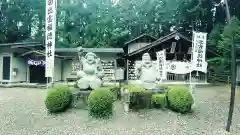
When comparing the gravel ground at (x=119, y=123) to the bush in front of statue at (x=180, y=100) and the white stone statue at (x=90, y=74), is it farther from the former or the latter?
the white stone statue at (x=90, y=74)

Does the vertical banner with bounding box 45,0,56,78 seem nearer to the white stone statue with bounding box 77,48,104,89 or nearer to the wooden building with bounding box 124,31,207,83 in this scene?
the white stone statue with bounding box 77,48,104,89

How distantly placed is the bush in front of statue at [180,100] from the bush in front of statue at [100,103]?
2.29 metres

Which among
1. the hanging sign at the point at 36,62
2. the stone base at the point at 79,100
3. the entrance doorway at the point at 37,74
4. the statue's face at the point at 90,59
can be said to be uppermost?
the hanging sign at the point at 36,62

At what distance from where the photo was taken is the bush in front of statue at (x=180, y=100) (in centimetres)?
848

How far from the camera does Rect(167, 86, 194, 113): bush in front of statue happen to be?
8.48 meters

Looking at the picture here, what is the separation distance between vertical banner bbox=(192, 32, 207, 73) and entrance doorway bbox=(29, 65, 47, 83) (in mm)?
12907

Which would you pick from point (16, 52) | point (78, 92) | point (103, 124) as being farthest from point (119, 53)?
point (103, 124)

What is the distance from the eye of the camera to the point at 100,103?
7.89m

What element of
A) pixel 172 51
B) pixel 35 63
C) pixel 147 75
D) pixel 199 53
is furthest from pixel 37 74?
pixel 199 53

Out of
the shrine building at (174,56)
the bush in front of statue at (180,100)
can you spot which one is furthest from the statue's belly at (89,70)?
the shrine building at (174,56)

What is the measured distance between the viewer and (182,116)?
845 centimetres

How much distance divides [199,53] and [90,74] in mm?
5850

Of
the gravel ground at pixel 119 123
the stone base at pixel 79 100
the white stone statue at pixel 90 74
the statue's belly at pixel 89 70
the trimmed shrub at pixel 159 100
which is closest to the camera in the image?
the gravel ground at pixel 119 123

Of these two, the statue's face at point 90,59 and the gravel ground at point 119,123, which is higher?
the statue's face at point 90,59
